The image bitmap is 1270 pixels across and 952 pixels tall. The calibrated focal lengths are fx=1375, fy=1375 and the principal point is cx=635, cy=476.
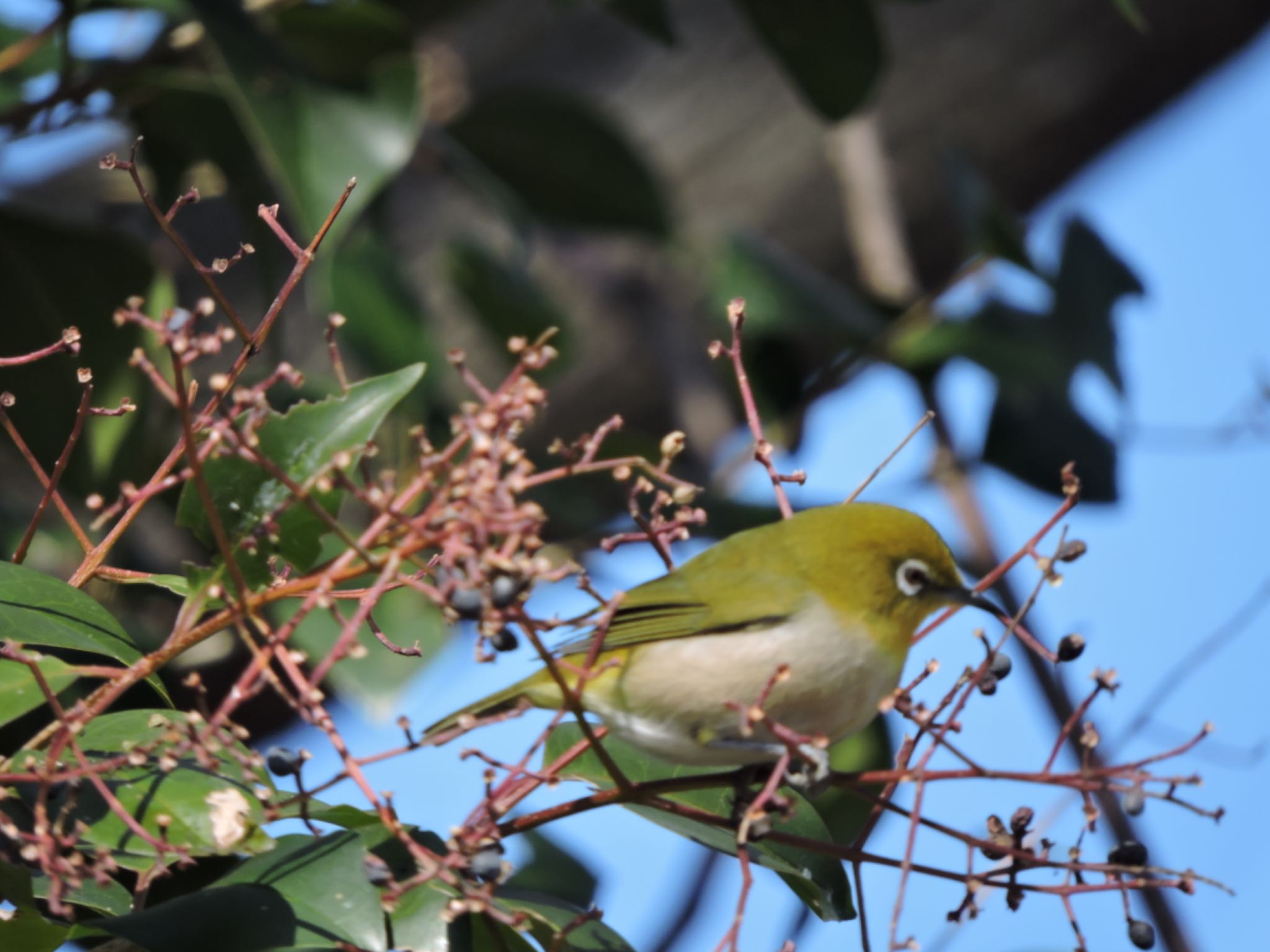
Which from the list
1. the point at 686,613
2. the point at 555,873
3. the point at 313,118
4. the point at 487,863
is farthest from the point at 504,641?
the point at 555,873

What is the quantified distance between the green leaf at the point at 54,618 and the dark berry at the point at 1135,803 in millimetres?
1020

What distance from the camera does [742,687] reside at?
1.74m

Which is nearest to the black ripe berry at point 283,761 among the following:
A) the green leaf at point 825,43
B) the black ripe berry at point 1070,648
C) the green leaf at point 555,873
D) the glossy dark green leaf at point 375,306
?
the black ripe berry at point 1070,648

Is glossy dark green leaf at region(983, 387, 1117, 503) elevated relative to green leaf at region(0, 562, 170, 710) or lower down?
elevated

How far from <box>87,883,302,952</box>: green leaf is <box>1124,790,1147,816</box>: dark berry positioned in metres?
0.85

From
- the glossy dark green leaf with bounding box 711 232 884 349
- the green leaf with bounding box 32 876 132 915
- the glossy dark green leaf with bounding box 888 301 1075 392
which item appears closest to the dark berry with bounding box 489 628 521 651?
the green leaf with bounding box 32 876 132 915

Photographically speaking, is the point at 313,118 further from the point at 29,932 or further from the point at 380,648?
the point at 29,932

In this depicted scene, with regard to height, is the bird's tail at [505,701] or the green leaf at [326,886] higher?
the bird's tail at [505,701]

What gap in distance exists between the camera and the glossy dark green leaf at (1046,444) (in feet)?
10.6

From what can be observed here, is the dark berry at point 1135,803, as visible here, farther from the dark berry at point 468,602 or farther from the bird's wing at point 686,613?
the dark berry at point 468,602

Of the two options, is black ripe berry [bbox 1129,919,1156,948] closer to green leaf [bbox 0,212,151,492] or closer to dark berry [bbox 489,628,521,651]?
dark berry [bbox 489,628,521,651]

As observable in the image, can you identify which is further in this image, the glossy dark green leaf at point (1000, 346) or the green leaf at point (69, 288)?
the glossy dark green leaf at point (1000, 346)

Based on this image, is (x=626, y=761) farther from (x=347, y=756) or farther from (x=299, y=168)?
(x=299, y=168)

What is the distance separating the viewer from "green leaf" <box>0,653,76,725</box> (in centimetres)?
129
